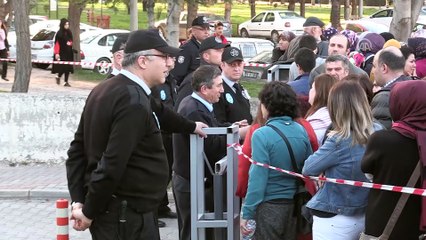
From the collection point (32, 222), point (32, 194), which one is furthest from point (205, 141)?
point (32, 194)

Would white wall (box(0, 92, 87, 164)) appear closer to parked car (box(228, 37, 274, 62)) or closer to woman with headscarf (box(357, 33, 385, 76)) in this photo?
woman with headscarf (box(357, 33, 385, 76))

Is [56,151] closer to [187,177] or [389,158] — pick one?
[187,177]

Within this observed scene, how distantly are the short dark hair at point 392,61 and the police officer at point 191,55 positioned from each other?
3447 millimetres

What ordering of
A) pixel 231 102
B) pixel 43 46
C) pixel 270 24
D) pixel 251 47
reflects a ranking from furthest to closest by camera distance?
pixel 270 24 < pixel 43 46 < pixel 251 47 < pixel 231 102

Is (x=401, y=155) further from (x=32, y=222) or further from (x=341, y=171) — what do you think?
(x=32, y=222)

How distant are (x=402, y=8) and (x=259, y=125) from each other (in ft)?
30.6

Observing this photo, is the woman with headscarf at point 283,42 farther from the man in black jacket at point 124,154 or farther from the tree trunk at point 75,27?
the tree trunk at point 75,27

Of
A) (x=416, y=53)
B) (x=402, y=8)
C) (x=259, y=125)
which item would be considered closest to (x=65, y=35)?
(x=402, y=8)

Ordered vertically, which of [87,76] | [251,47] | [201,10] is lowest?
[87,76]

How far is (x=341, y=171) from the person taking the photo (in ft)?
18.1

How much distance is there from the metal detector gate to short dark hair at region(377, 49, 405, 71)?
Result: 139 centimetres

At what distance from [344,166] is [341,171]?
0.04 meters

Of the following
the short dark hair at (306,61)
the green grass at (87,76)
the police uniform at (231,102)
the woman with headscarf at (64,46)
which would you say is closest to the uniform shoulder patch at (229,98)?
the police uniform at (231,102)

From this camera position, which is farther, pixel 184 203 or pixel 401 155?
pixel 184 203
